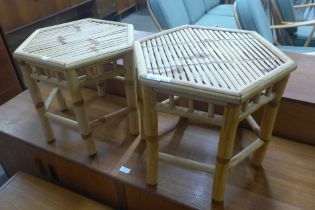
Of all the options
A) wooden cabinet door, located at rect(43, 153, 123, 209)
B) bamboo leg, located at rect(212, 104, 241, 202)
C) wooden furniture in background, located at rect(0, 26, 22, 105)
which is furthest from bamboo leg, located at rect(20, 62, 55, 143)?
wooden furniture in background, located at rect(0, 26, 22, 105)

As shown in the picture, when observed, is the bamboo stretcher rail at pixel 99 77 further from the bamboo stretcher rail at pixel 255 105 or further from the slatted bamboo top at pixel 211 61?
the bamboo stretcher rail at pixel 255 105

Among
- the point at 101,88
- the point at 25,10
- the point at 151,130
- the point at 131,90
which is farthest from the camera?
the point at 25,10

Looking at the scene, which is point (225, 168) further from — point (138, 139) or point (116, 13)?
point (116, 13)

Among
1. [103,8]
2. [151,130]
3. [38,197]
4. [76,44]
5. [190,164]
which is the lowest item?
[38,197]

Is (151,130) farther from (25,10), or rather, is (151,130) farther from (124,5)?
(124,5)

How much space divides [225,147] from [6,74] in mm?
1742

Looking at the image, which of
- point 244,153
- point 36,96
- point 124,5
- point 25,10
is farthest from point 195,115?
point 124,5

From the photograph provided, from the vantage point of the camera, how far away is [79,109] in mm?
894

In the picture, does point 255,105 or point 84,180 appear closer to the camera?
point 255,105

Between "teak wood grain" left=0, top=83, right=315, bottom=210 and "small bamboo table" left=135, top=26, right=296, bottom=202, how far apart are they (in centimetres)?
7

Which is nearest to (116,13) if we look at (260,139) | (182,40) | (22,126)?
(22,126)

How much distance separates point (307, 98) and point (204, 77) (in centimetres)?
52

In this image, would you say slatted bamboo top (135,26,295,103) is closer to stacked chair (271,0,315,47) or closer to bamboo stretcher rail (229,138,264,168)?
bamboo stretcher rail (229,138,264,168)

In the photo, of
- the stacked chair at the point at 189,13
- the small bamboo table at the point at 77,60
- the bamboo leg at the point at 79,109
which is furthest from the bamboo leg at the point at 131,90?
the stacked chair at the point at 189,13
